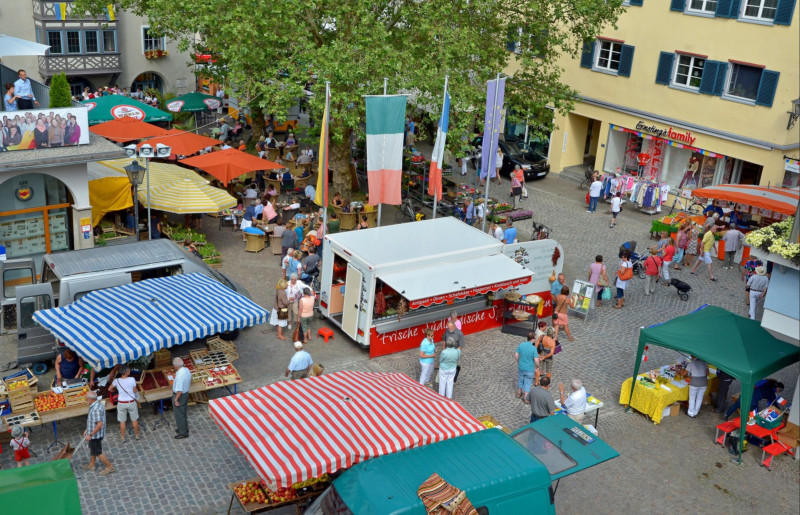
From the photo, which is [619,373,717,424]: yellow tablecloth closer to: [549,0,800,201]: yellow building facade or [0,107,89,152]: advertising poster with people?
[549,0,800,201]: yellow building facade

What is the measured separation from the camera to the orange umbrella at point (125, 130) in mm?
27891

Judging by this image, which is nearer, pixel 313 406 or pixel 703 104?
pixel 313 406

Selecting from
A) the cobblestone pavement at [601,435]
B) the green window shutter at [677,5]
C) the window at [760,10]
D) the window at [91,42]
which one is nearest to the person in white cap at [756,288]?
the cobblestone pavement at [601,435]

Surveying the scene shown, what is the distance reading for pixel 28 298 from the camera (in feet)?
55.6

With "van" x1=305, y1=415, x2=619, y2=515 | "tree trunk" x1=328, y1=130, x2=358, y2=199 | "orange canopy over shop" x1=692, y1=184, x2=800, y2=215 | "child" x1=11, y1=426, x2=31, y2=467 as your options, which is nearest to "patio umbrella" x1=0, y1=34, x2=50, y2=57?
"tree trunk" x1=328, y1=130, x2=358, y2=199

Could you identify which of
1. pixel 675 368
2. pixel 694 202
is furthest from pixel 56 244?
pixel 694 202

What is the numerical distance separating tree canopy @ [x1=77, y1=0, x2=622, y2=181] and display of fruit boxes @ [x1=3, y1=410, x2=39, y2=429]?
11821 millimetres

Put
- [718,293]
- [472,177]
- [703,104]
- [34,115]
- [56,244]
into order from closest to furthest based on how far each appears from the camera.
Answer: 1. [34,115]
2. [56,244]
3. [718,293]
4. [703,104]
5. [472,177]

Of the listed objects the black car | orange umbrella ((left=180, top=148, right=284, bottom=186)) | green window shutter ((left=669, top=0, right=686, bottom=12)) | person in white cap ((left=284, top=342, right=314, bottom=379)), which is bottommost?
person in white cap ((left=284, top=342, right=314, bottom=379))

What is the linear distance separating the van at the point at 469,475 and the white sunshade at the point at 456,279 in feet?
18.8

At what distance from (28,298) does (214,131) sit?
748 inches

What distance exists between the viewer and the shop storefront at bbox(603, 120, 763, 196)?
97.9 feet

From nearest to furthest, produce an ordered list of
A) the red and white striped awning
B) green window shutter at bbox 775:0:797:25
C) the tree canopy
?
the red and white striped awning < the tree canopy < green window shutter at bbox 775:0:797:25

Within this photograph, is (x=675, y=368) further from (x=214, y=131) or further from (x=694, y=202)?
(x=214, y=131)
